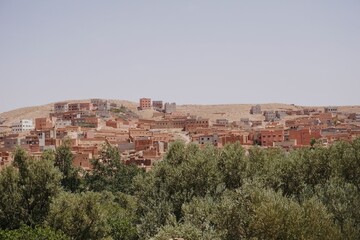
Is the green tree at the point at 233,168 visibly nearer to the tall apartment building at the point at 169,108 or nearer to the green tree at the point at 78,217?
the green tree at the point at 78,217

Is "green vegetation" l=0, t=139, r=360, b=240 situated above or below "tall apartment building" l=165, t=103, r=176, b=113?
below

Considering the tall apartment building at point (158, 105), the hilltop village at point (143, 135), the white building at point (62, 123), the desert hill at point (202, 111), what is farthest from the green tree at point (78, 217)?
the tall apartment building at point (158, 105)

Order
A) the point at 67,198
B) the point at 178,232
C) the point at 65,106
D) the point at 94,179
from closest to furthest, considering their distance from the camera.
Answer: the point at 178,232, the point at 67,198, the point at 94,179, the point at 65,106

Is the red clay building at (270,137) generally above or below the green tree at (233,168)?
below

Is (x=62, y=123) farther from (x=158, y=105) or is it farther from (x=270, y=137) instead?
(x=158, y=105)

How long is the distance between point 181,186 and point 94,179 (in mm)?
30699

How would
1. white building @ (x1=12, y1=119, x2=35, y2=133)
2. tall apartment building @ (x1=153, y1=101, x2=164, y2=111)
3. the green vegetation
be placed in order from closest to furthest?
the green vegetation < white building @ (x1=12, y1=119, x2=35, y2=133) < tall apartment building @ (x1=153, y1=101, x2=164, y2=111)

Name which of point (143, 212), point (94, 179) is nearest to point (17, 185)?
point (143, 212)

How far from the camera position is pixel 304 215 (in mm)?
16219

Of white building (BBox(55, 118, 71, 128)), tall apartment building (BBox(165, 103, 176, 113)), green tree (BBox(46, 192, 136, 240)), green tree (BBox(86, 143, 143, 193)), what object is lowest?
green tree (BBox(86, 143, 143, 193))

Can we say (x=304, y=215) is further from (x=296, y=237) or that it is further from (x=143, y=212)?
(x=143, y=212)

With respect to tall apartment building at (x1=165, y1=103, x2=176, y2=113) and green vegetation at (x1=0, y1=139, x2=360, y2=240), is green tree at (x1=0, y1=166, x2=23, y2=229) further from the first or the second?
tall apartment building at (x1=165, y1=103, x2=176, y2=113)

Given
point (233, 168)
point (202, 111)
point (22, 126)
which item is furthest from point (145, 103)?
point (233, 168)

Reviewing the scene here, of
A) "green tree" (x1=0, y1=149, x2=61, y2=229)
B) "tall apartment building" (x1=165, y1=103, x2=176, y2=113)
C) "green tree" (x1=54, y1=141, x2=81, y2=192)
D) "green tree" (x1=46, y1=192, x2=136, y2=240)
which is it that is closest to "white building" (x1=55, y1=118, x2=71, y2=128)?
"tall apartment building" (x1=165, y1=103, x2=176, y2=113)
